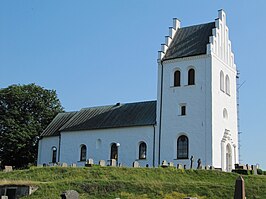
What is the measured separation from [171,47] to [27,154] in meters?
21.6

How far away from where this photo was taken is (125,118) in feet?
146

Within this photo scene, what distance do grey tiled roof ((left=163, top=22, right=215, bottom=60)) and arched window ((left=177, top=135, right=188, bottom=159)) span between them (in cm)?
739

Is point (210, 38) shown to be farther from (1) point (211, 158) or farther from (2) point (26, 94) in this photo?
(2) point (26, 94)

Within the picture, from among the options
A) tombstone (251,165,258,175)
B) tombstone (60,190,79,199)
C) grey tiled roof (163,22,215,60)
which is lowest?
tombstone (60,190,79,199)

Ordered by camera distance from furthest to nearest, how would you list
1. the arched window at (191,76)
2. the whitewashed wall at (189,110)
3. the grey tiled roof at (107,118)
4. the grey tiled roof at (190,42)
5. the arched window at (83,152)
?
the arched window at (83,152) < the grey tiled roof at (107,118) < the grey tiled roof at (190,42) < the arched window at (191,76) < the whitewashed wall at (189,110)

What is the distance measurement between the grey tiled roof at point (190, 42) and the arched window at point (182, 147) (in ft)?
24.2

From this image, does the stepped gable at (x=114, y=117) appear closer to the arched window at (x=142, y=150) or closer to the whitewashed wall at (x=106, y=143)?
the whitewashed wall at (x=106, y=143)

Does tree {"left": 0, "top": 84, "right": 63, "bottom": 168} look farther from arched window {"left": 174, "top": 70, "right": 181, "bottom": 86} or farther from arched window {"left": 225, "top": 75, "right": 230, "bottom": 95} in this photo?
arched window {"left": 225, "top": 75, "right": 230, "bottom": 95}

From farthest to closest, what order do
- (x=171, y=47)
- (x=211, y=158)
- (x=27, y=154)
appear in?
(x=27, y=154) → (x=171, y=47) → (x=211, y=158)

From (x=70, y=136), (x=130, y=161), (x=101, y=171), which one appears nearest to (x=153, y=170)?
(x=101, y=171)

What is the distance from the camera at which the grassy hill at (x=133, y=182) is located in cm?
2558

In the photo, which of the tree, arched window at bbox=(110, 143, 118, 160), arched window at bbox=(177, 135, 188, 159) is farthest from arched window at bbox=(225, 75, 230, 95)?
the tree

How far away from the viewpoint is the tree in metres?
52.1

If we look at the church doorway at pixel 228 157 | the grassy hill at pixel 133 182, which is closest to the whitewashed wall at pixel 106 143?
the church doorway at pixel 228 157
